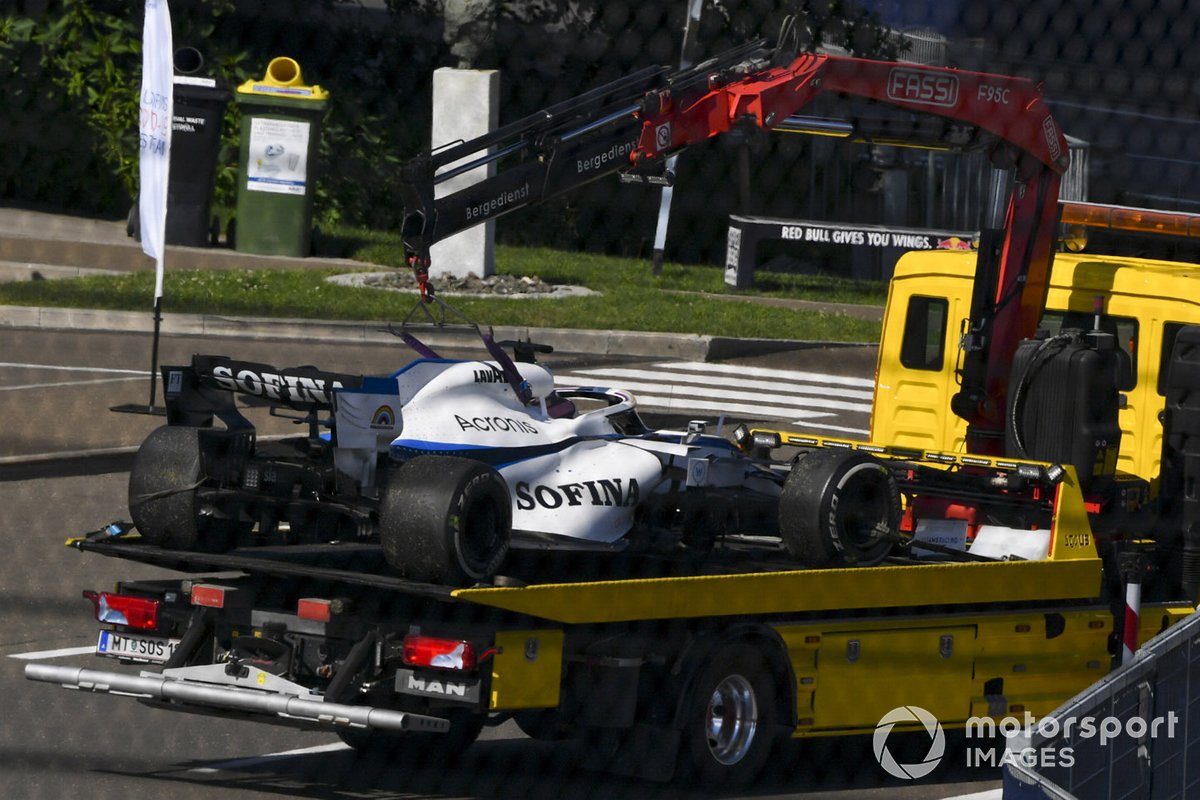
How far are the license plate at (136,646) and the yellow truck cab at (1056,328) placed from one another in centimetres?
241

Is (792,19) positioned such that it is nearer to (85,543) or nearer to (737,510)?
(737,510)

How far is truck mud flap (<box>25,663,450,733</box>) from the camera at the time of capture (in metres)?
3.37

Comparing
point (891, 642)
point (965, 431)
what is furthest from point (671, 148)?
point (891, 642)

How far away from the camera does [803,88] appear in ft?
16.6

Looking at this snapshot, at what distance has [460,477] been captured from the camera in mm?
3445

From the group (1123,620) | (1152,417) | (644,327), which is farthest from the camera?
(644,327)

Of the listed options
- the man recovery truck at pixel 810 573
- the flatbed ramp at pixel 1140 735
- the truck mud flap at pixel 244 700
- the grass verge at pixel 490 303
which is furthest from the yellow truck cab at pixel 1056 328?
the grass verge at pixel 490 303

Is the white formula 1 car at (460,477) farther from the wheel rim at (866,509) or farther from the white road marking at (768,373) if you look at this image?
the white road marking at (768,373)

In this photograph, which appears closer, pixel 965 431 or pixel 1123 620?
pixel 1123 620

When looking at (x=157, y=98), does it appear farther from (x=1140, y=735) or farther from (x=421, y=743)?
(x=1140, y=735)

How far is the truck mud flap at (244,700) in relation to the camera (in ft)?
11.1

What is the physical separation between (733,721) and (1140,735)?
0.93 meters

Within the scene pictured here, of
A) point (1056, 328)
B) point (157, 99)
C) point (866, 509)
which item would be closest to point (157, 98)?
point (157, 99)

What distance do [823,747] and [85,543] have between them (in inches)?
61.9
